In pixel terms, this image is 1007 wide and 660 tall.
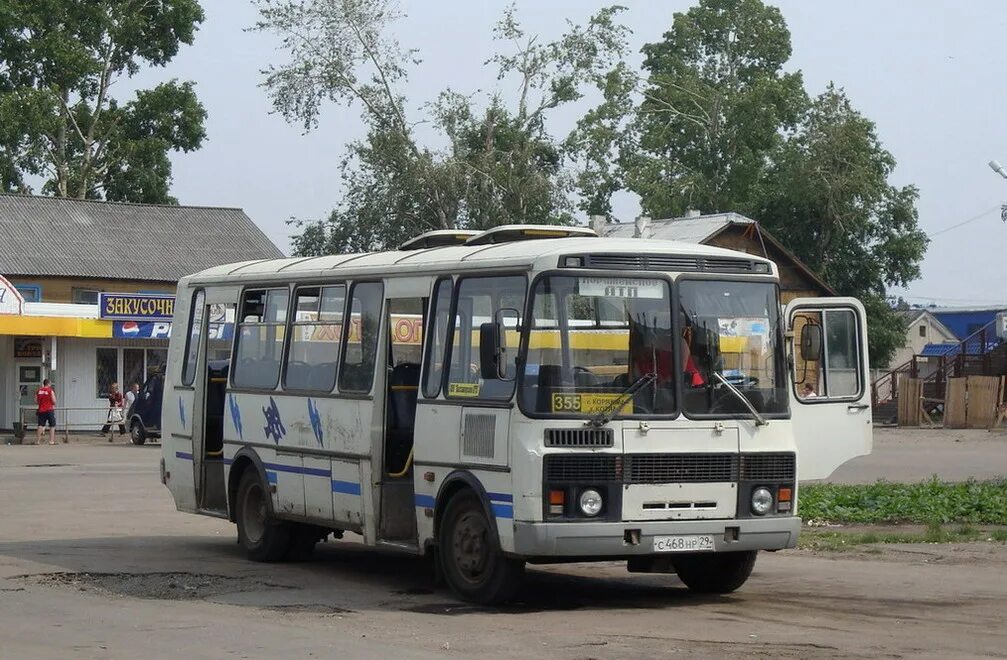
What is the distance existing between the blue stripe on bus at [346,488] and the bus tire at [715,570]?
273 centimetres

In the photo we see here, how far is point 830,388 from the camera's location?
13.0 metres

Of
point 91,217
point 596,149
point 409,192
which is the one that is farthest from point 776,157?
point 91,217

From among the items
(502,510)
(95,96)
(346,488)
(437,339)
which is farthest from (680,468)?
(95,96)

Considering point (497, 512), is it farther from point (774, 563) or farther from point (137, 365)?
point (137, 365)

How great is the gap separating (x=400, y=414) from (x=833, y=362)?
141 inches

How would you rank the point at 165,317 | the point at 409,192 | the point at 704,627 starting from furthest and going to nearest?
the point at 409,192, the point at 165,317, the point at 704,627

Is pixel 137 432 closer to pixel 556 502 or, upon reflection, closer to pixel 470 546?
pixel 470 546

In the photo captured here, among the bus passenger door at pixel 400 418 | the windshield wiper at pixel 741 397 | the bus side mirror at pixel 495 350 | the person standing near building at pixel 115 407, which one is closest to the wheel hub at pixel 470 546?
the bus passenger door at pixel 400 418

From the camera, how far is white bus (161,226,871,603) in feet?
39.0

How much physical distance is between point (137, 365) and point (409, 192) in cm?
1572

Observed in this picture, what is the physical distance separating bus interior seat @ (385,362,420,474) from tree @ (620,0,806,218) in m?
65.5

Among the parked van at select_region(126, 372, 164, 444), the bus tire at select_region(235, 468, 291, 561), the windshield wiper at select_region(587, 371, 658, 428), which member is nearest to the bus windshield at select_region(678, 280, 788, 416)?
the windshield wiper at select_region(587, 371, 658, 428)

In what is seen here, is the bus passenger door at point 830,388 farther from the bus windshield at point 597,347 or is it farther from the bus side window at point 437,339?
the bus side window at point 437,339

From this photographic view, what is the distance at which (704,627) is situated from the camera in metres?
11.2
